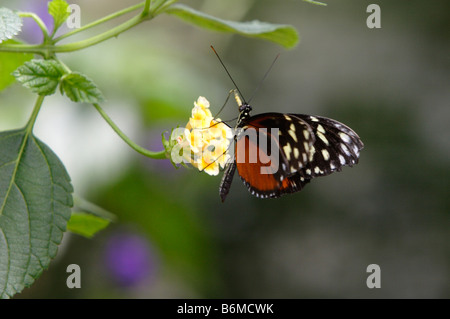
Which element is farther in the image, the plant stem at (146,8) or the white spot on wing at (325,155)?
the white spot on wing at (325,155)

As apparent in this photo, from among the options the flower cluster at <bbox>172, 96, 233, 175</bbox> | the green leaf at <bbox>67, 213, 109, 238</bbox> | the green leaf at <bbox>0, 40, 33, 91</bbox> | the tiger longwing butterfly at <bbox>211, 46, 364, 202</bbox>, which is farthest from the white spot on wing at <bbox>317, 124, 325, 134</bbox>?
the green leaf at <bbox>0, 40, 33, 91</bbox>

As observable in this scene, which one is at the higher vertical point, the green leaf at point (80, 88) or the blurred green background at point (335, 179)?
the blurred green background at point (335, 179)

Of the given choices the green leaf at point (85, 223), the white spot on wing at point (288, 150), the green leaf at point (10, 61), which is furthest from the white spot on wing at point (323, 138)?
the green leaf at point (10, 61)

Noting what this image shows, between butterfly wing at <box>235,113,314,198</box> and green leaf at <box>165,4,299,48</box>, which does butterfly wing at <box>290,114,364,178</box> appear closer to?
butterfly wing at <box>235,113,314,198</box>

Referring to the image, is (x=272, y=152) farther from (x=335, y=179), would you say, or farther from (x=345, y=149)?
(x=335, y=179)

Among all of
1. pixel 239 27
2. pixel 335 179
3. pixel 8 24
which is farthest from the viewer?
pixel 335 179

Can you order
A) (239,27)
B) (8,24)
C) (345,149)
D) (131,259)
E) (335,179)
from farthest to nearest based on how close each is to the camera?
(335,179) < (131,259) < (345,149) < (239,27) < (8,24)

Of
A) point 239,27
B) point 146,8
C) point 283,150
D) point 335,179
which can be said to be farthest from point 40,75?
point 335,179

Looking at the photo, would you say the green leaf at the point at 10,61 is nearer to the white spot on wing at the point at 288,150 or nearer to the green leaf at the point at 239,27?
the green leaf at the point at 239,27
